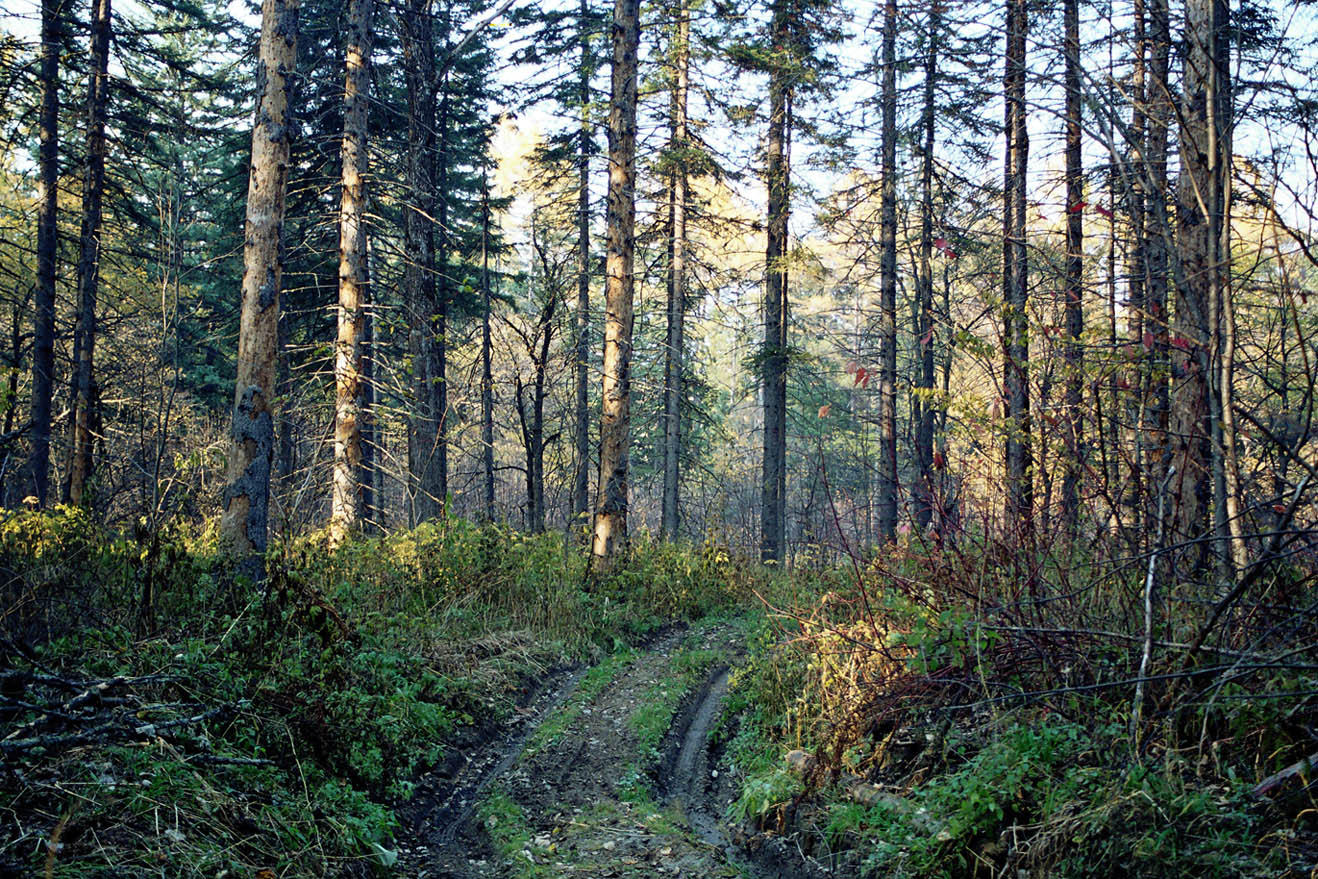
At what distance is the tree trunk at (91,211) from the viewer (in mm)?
14328

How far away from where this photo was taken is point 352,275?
10828 mm

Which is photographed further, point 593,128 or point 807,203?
point 593,128

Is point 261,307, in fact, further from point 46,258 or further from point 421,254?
point 46,258

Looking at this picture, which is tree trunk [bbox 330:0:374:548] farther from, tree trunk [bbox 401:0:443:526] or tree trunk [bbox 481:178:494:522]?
tree trunk [bbox 481:178:494:522]

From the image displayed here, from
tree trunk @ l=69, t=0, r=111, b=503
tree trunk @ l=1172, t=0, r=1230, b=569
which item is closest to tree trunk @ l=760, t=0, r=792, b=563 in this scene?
tree trunk @ l=1172, t=0, r=1230, b=569

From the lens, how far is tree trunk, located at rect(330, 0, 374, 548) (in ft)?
35.0

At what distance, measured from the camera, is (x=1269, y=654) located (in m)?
3.30

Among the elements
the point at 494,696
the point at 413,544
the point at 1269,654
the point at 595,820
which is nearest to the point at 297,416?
the point at 413,544

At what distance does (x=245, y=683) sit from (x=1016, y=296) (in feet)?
42.0

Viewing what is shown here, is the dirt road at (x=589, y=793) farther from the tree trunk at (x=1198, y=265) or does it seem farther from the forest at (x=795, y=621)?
the tree trunk at (x=1198, y=265)

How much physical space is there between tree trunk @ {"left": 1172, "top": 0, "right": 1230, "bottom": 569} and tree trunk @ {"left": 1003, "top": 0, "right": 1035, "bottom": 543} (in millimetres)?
902

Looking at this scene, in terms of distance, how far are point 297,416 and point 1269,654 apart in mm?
18231

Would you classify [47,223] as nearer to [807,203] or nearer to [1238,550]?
[807,203]

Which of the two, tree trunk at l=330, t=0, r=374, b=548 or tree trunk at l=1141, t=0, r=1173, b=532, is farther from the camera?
tree trunk at l=330, t=0, r=374, b=548
